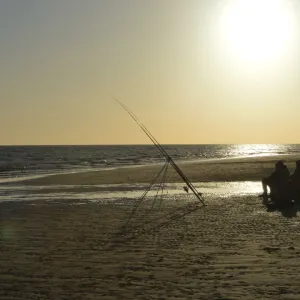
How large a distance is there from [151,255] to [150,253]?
0.16 meters

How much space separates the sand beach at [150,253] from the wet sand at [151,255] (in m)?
Result: 0.01

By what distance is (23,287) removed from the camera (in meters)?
7.18

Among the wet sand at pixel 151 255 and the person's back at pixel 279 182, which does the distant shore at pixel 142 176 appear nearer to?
the person's back at pixel 279 182

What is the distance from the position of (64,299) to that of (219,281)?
2.09m

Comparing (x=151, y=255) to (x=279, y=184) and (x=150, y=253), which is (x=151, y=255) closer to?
(x=150, y=253)

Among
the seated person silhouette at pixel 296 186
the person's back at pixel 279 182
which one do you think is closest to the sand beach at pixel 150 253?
the person's back at pixel 279 182

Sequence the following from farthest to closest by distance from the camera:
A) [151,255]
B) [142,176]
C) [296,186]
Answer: [142,176]
[296,186]
[151,255]

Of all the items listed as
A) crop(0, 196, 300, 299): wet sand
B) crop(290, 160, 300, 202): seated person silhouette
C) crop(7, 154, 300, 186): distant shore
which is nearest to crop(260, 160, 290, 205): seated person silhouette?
crop(290, 160, 300, 202): seated person silhouette

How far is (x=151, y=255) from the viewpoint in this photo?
9.20 metres

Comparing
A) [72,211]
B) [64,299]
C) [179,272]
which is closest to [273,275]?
[179,272]

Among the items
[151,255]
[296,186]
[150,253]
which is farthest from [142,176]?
[151,255]

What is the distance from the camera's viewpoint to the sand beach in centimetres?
705

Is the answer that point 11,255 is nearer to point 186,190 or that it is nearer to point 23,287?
point 23,287

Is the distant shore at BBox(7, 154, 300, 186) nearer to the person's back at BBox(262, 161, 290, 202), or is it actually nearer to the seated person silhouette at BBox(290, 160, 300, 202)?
the person's back at BBox(262, 161, 290, 202)
